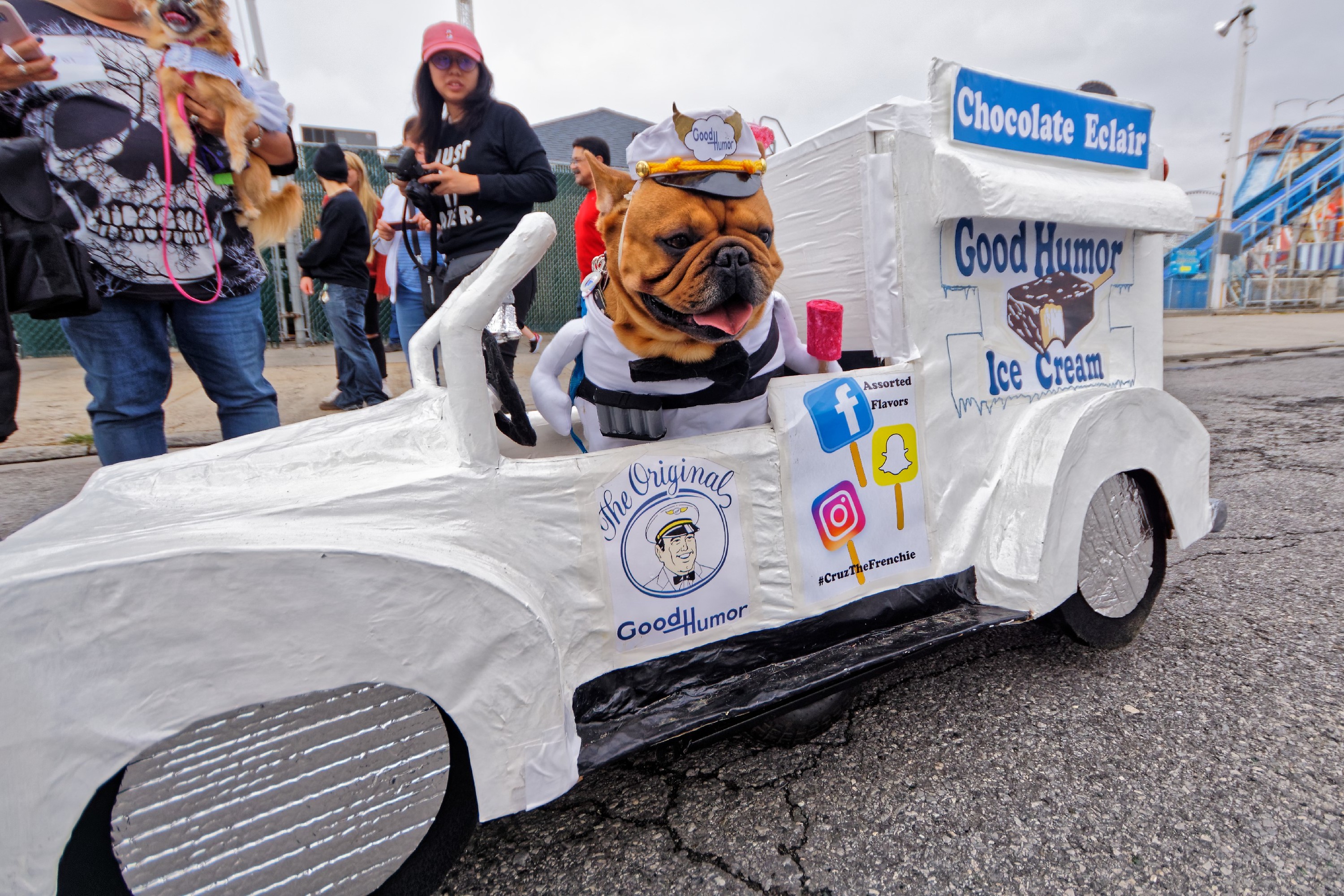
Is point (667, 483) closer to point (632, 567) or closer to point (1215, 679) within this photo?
point (632, 567)

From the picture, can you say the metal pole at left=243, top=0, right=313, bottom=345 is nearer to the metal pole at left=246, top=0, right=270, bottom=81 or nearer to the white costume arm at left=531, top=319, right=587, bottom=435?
the metal pole at left=246, top=0, right=270, bottom=81

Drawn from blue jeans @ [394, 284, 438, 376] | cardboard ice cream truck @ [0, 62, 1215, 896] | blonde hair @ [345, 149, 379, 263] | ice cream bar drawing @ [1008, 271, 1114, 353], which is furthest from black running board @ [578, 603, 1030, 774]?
blonde hair @ [345, 149, 379, 263]

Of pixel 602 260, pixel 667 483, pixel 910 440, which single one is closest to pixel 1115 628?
pixel 910 440

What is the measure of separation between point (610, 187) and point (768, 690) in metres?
1.19

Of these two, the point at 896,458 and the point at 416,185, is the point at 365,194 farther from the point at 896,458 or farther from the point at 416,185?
the point at 896,458

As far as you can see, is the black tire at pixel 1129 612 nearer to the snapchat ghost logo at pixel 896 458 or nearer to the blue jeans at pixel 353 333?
the snapchat ghost logo at pixel 896 458

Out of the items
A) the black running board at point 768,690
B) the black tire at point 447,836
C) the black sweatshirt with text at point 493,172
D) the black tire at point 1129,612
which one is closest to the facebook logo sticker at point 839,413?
the black running board at point 768,690

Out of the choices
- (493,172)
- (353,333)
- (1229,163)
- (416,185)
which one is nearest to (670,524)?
(416,185)

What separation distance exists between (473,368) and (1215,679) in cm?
223

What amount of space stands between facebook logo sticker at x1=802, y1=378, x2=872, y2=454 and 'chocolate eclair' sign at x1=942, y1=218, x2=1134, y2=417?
34cm

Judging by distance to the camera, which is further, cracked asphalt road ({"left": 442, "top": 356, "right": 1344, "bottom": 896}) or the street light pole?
the street light pole

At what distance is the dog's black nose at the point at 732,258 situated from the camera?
153 centimetres

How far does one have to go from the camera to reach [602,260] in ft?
6.24

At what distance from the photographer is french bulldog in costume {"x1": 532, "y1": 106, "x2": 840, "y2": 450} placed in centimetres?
156
